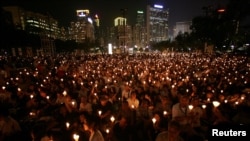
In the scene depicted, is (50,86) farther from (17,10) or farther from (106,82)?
(17,10)

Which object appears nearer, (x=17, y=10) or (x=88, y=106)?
(x=88, y=106)

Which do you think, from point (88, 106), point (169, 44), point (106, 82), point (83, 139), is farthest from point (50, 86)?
point (169, 44)

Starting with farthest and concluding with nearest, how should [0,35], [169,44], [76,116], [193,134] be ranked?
[169,44]
[0,35]
[76,116]
[193,134]

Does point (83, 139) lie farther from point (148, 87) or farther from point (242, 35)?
point (242, 35)

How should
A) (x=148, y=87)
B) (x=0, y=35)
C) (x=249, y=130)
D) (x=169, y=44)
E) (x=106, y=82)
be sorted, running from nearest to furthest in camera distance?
(x=249, y=130)
(x=148, y=87)
(x=106, y=82)
(x=0, y=35)
(x=169, y=44)

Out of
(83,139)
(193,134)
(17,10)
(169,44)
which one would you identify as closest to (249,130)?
(193,134)

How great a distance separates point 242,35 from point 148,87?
54168mm

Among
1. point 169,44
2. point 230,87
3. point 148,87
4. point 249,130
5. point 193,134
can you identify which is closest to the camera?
point 249,130

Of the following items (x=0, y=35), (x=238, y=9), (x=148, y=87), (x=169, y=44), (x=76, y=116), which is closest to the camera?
(x=76, y=116)

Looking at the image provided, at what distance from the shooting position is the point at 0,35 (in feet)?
153

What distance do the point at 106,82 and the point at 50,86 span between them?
11.1ft

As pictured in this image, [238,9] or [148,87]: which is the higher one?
[238,9]

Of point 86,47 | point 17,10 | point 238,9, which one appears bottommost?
point 86,47

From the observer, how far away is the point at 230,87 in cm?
1353
